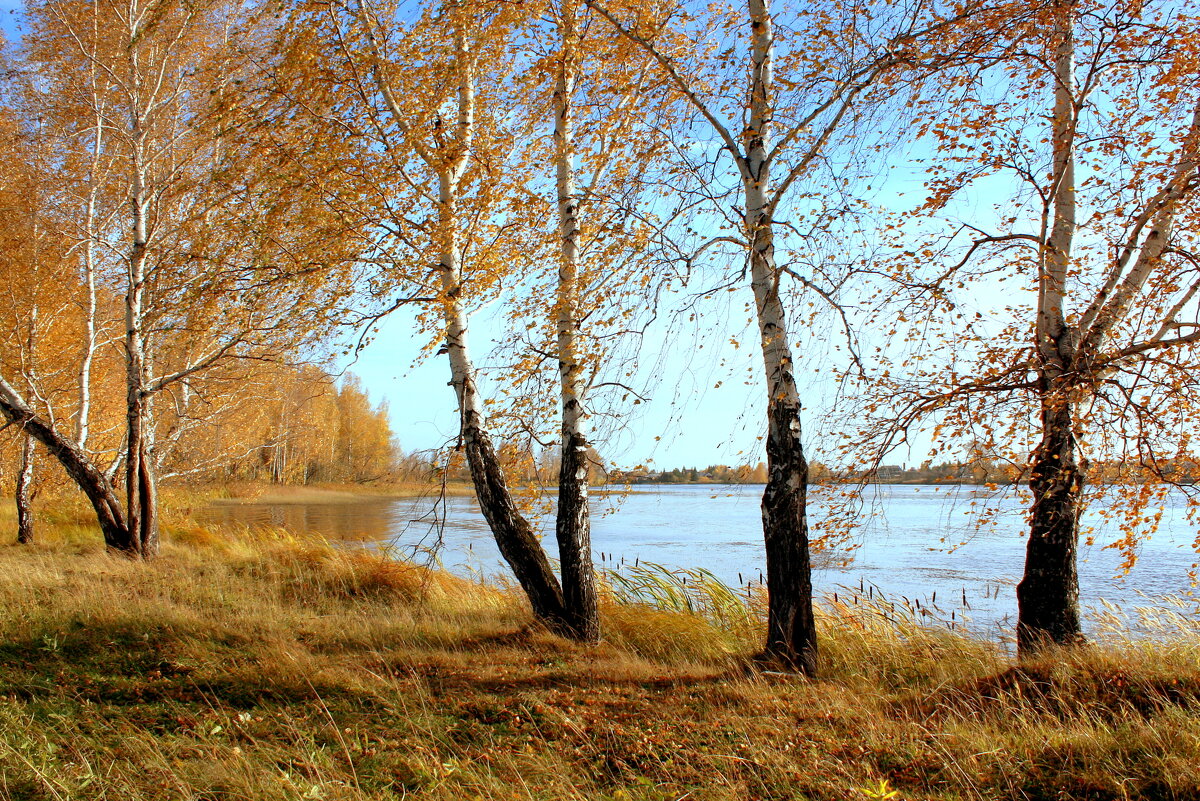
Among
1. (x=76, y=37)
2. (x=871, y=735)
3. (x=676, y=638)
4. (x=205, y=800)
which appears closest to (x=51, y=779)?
(x=205, y=800)

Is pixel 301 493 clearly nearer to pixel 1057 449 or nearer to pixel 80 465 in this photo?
pixel 80 465

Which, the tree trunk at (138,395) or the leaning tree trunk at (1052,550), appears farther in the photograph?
the tree trunk at (138,395)

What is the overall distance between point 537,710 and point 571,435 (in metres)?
2.69

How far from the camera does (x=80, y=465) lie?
33.5ft

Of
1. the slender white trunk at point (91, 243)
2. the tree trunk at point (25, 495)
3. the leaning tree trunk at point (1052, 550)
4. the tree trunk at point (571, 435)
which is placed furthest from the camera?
the tree trunk at point (25, 495)

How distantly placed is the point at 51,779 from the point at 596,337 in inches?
167

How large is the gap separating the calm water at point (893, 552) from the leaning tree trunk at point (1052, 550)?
9.8 inches

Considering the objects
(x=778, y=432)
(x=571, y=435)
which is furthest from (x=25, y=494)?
(x=778, y=432)

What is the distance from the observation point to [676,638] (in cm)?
655

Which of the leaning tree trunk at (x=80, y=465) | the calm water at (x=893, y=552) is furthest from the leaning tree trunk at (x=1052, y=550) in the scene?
the leaning tree trunk at (x=80, y=465)

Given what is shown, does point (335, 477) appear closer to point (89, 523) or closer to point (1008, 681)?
point (89, 523)

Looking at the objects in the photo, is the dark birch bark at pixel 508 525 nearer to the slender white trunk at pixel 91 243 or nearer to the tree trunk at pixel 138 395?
the tree trunk at pixel 138 395

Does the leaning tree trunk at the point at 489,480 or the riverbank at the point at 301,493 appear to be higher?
the leaning tree trunk at the point at 489,480

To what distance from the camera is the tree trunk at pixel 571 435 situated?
20.9 ft
